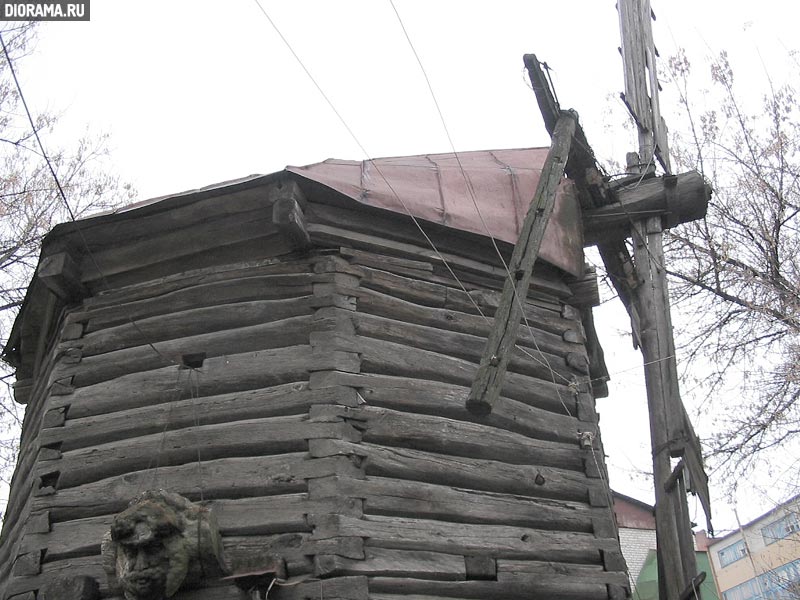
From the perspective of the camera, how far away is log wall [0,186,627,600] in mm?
5663

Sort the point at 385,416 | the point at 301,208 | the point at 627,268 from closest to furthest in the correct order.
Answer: the point at 385,416, the point at 301,208, the point at 627,268

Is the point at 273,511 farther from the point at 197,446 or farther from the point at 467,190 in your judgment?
the point at 467,190

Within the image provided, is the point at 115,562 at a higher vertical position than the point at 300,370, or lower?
lower

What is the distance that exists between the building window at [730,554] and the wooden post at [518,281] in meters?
30.1

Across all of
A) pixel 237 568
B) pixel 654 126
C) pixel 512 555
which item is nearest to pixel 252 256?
pixel 237 568

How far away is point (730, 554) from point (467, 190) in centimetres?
3195

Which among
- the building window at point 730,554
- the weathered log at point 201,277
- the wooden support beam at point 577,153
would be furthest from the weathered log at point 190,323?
the building window at point 730,554

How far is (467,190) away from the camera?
7.53m

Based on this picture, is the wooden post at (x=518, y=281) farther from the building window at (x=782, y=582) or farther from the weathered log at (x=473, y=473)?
the building window at (x=782, y=582)

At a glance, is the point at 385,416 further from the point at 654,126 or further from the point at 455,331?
the point at 654,126

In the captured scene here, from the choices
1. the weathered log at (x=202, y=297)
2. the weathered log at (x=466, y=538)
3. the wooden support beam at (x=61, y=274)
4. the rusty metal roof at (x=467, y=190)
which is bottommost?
the weathered log at (x=466, y=538)

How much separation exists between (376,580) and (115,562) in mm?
1706

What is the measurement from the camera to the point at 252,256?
6.82 m

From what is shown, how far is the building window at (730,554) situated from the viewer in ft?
110
